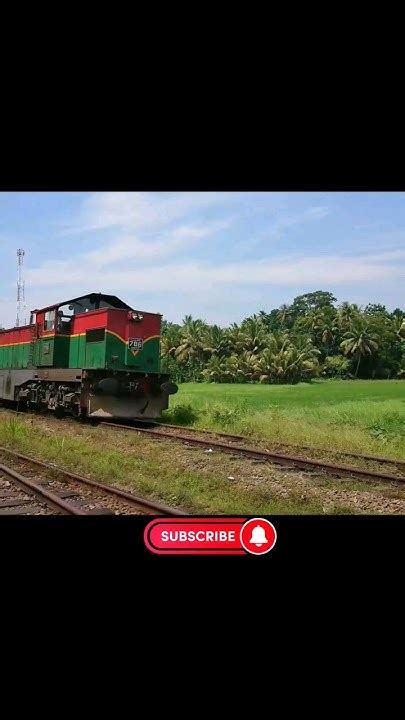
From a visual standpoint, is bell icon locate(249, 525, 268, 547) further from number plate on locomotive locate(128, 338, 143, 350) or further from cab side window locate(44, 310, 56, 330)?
cab side window locate(44, 310, 56, 330)

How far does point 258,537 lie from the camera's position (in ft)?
6.35

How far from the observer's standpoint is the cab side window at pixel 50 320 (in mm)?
9766

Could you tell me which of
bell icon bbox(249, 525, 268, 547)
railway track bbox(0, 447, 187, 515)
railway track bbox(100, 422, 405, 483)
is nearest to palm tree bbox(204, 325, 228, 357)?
railway track bbox(100, 422, 405, 483)

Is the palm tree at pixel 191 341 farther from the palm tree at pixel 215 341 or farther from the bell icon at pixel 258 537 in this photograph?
the bell icon at pixel 258 537

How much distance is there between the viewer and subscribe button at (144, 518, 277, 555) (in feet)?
6.29

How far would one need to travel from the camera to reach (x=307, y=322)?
7.30 m

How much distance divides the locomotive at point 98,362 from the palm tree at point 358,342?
300 cm

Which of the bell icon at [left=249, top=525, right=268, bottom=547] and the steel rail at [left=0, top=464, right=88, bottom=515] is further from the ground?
the bell icon at [left=249, top=525, right=268, bottom=547]

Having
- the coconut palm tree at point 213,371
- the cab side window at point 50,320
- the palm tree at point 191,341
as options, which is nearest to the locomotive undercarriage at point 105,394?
the cab side window at point 50,320

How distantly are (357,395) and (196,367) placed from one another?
13.7ft

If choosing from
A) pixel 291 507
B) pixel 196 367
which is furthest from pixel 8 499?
pixel 196 367

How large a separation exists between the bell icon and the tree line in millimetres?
3486

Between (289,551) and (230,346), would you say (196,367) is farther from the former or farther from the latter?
(289,551)

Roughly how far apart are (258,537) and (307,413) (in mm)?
8640
